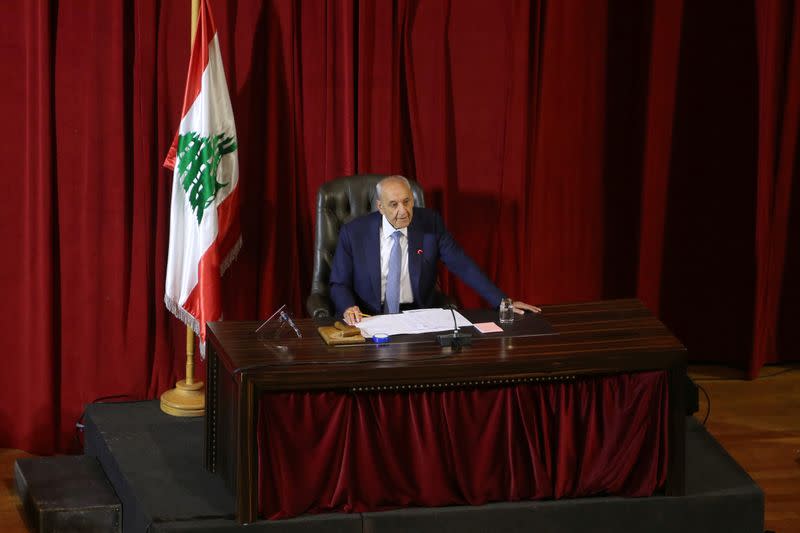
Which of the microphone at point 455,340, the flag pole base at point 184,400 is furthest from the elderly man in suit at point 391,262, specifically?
the flag pole base at point 184,400

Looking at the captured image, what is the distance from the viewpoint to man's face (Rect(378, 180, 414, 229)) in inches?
191

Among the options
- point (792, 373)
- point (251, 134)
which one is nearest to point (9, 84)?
point (251, 134)

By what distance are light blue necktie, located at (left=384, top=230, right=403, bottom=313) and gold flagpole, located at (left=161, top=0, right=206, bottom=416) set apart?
876 mm

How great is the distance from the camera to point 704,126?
6.50 m

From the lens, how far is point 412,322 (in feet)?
15.0

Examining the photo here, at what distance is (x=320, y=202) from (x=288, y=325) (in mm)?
890

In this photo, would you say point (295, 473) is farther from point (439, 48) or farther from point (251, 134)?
point (439, 48)

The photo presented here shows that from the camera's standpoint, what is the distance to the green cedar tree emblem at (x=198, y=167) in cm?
517

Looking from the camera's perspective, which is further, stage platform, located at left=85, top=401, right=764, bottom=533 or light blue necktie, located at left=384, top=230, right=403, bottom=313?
light blue necktie, located at left=384, top=230, right=403, bottom=313

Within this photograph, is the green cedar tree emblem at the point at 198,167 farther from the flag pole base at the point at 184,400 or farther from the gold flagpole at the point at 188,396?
the flag pole base at the point at 184,400

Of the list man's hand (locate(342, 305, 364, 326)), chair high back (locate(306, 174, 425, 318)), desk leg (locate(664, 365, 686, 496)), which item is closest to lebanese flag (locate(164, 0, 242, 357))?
chair high back (locate(306, 174, 425, 318))

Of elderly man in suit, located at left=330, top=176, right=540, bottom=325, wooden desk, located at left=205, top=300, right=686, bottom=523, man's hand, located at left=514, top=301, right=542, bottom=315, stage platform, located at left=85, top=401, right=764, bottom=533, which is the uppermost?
elderly man in suit, located at left=330, top=176, right=540, bottom=325

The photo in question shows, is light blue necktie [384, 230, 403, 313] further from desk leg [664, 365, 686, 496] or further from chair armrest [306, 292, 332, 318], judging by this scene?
desk leg [664, 365, 686, 496]

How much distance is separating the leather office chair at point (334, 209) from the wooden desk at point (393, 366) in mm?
716
